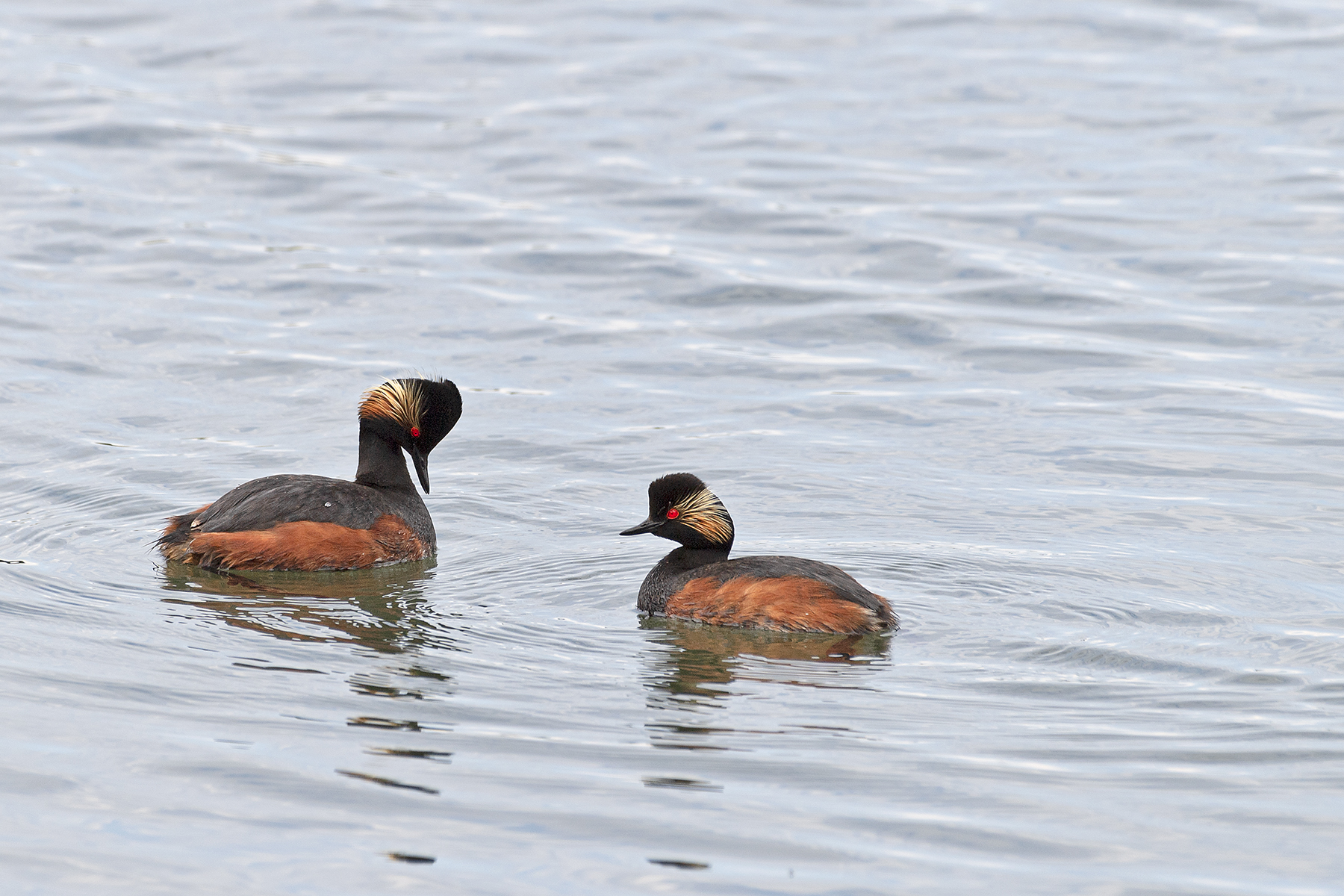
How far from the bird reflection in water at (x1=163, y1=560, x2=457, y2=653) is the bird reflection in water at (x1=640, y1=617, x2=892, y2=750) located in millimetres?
1295

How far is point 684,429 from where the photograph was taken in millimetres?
15172

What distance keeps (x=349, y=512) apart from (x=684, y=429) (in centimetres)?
387

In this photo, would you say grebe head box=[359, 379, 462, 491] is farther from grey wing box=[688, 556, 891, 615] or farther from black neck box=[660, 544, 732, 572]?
grey wing box=[688, 556, 891, 615]

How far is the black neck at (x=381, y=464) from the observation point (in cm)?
1284

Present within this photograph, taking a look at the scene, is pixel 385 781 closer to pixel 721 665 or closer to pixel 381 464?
pixel 721 665

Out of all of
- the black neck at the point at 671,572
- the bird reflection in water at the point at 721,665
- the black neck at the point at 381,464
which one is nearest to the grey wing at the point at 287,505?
the black neck at the point at 381,464

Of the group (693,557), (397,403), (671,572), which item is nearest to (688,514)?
(693,557)

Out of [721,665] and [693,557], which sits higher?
[693,557]

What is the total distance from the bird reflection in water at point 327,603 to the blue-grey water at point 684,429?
0.05 meters

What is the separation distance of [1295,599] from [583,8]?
902 inches

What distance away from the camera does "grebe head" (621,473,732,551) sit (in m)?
11.3

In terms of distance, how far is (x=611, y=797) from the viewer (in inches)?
308

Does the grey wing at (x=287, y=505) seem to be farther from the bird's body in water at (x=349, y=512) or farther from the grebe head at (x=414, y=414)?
the grebe head at (x=414, y=414)

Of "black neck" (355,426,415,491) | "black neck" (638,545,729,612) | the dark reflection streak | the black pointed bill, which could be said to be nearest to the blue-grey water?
the dark reflection streak
